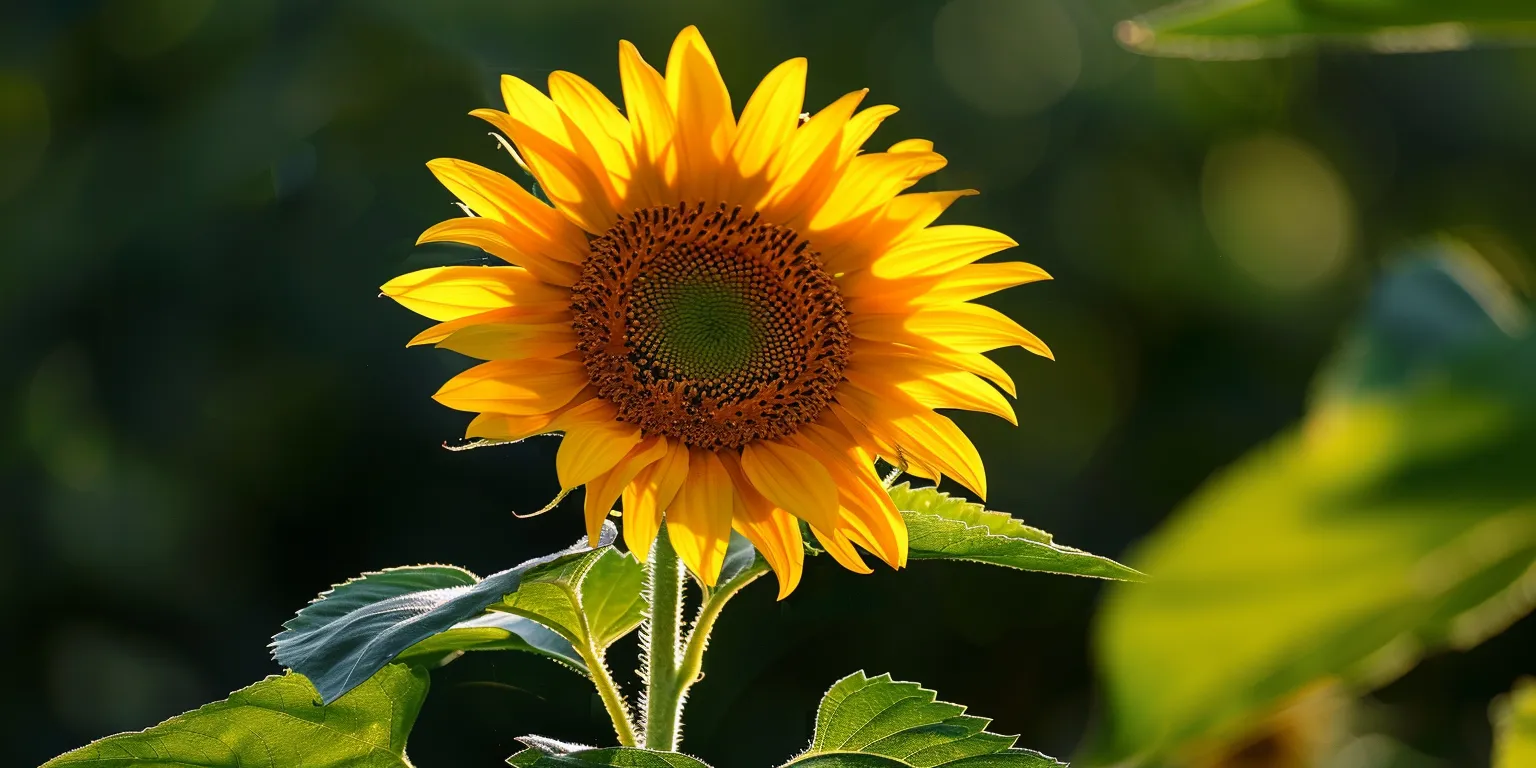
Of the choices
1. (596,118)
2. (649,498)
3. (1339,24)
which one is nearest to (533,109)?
(596,118)

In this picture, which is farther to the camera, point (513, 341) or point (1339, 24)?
point (513, 341)

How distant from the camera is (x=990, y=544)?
0.72 meters

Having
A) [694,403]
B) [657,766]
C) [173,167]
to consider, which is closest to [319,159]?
[173,167]

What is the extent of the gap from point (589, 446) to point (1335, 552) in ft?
2.18

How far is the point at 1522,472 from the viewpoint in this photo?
0.18 metres

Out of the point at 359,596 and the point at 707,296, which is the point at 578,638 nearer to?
the point at 359,596

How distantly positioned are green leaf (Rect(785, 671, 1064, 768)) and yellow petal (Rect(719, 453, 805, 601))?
0.07 metres

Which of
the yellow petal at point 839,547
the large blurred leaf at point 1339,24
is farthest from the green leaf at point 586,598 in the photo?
the large blurred leaf at point 1339,24

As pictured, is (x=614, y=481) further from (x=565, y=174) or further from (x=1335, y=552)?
(x=1335, y=552)

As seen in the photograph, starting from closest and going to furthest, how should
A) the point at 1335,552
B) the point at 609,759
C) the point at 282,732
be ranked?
the point at 1335,552, the point at 609,759, the point at 282,732

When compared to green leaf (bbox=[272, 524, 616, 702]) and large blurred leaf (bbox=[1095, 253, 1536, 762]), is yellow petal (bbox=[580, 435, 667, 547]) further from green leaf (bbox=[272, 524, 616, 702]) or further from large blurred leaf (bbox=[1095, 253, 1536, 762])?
large blurred leaf (bbox=[1095, 253, 1536, 762])

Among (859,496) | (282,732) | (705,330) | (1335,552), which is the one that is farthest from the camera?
(705,330)

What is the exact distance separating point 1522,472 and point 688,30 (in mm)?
733

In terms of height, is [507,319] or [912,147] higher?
[912,147]
